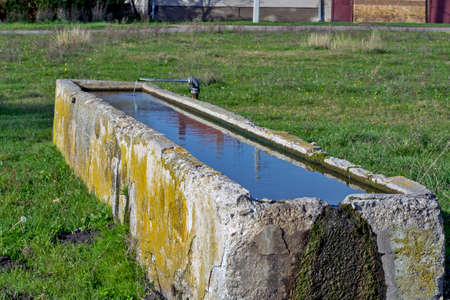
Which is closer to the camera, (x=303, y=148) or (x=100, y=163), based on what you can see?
(x=303, y=148)

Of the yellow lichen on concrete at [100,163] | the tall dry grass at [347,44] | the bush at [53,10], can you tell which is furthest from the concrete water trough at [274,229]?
the bush at [53,10]

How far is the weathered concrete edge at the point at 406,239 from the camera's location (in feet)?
9.63

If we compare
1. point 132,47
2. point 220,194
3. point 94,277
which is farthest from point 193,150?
point 132,47

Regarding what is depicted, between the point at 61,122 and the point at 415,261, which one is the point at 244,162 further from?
the point at 61,122

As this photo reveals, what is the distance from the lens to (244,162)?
4.60m

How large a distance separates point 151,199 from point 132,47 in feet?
42.0

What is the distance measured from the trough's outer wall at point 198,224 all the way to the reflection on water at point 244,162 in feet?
2.07

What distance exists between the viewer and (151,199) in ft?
11.8

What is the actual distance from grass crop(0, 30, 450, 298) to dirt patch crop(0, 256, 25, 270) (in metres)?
0.05

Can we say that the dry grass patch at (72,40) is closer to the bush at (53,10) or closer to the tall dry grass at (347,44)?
the tall dry grass at (347,44)

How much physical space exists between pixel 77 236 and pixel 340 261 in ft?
7.07

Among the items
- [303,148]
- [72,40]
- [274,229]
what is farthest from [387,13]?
[274,229]

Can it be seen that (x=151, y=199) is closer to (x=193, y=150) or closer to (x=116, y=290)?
(x=116, y=290)

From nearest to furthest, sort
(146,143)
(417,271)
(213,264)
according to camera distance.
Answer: (213,264), (417,271), (146,143)
